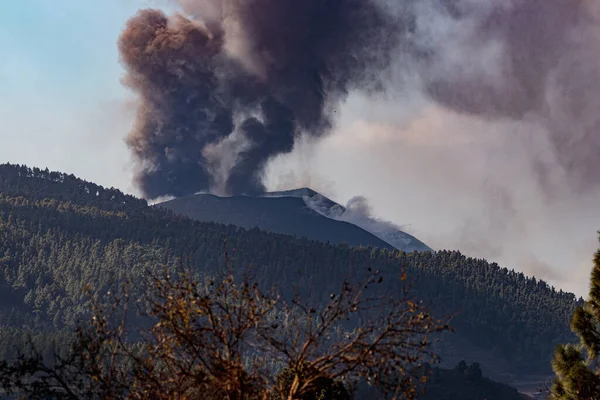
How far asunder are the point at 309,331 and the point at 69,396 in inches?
181

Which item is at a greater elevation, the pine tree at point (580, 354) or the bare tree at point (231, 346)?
the pine tree at point (580, 354)

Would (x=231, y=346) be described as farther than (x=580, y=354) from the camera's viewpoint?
No

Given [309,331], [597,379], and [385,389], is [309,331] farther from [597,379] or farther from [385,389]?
[597,379]

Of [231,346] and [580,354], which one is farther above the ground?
[580,354]

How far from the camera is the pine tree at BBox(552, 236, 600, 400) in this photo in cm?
3466

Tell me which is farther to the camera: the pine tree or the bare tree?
the pine tree

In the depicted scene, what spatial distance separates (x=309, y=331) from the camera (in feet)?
56.4

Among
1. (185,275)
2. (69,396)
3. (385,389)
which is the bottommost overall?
(69,396)

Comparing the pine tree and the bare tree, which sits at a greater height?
the pine tree

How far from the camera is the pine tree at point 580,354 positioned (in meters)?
34.7

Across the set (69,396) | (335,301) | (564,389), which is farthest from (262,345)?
(564,389)

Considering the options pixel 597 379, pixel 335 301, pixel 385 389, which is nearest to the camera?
pixel 335 301

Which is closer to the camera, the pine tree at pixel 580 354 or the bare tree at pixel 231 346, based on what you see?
the bare tree at pixel 231 346

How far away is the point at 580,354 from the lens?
35.7 meters
